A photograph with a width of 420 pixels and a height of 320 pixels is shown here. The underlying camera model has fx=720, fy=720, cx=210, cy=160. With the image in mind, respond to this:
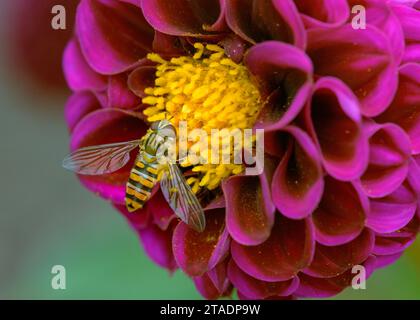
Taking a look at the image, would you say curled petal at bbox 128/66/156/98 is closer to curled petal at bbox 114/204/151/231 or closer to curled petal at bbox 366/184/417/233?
curled petal at bbox 114/204/151/231

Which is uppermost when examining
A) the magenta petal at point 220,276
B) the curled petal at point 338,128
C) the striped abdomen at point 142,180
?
the curled petal at point 338,128

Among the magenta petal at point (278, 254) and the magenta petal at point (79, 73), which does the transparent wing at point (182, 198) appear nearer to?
the magenta petal at point (278, 254)

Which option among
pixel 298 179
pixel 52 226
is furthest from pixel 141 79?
pixel 52 226

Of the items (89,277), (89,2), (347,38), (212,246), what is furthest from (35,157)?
(347,38)

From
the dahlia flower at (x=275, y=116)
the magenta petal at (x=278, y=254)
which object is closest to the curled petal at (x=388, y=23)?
the dahlia flower at (x=275, y=116)

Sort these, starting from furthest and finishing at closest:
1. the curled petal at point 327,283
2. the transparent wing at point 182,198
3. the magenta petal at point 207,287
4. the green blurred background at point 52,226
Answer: the green blurred background at point 52,226, the magenta petal at point 207,287, the curled petal at point 327,283, the transparent wing at point 182,198

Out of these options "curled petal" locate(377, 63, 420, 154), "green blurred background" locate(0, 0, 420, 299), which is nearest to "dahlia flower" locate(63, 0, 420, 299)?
"curled petal" locate(377, 63, 420, 154)
